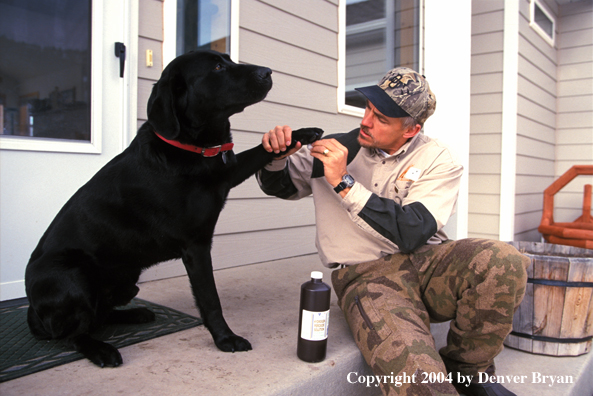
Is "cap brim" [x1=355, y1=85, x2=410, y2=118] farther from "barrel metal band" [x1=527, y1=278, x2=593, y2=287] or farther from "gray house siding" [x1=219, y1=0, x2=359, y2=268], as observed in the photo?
"gray house siding" [x1=219, y1=0, x2=359, y2=268]

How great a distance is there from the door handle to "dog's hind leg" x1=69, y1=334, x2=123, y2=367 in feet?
4.29

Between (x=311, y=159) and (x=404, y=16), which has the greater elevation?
(x=404, y=16)

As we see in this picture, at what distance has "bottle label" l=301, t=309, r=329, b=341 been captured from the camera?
144cm

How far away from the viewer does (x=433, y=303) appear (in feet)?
5.62

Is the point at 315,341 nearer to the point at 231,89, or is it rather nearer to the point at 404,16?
the point at 231,89

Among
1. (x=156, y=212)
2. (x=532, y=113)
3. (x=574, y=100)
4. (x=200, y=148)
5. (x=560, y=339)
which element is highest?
(x=574, y=100)

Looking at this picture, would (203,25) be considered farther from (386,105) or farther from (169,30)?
(386,105)

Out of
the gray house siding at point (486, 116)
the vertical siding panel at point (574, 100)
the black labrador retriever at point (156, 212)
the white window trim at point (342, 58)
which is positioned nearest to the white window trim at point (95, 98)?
the black labrador retriever at point (156, 212)

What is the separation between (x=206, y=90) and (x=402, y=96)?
0.74 metres

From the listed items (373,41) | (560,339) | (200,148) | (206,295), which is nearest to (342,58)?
(373,41)

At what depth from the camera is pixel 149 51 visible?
2.33m

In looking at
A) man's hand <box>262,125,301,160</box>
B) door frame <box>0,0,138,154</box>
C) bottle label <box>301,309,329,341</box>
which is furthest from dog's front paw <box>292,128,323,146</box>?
door frame <box>0,0,138,154</box>

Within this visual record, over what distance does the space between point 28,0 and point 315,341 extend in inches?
73.6

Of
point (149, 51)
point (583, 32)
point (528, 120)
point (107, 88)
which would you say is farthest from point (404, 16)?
point (583, 32)
